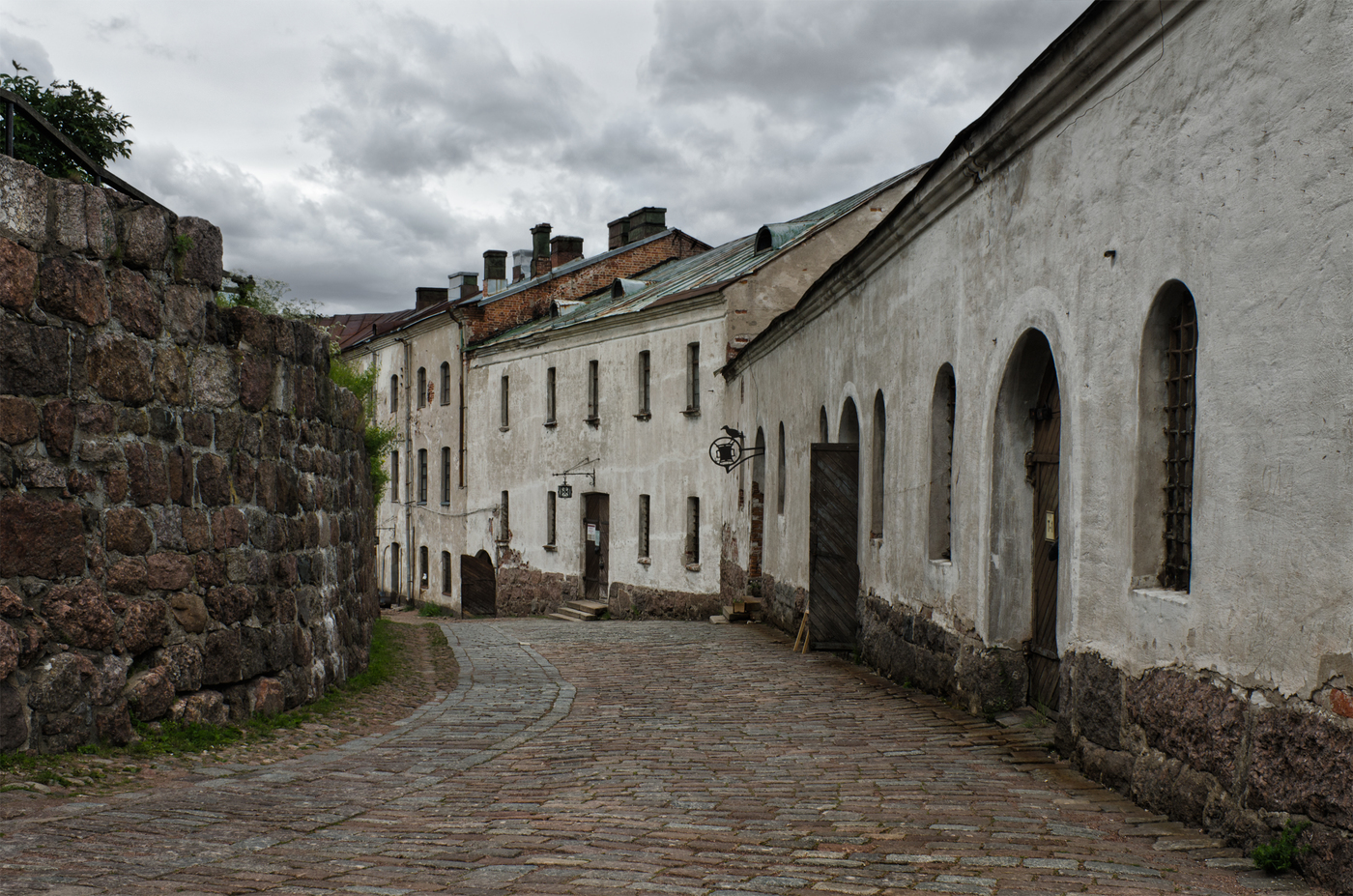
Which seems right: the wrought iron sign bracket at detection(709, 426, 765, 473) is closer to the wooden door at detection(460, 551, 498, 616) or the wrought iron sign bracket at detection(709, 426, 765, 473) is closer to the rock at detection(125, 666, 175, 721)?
the wooden door at detection(460, 551, 498, 616)

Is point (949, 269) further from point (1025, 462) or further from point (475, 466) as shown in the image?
point (475, 466)

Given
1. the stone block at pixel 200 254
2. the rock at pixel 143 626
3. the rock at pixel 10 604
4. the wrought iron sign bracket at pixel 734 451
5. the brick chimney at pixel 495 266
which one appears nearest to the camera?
the rock at pixel 10 604

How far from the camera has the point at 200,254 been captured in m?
7.12

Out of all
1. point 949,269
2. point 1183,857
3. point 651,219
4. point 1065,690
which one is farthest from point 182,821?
point 651,219

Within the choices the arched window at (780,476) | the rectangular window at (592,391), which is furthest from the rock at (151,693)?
the rectangular window at (592,391)

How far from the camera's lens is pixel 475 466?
3203cm

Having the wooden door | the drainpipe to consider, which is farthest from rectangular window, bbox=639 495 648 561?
the drainpipe

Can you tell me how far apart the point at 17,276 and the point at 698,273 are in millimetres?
21225

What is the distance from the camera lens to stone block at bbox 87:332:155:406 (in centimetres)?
639

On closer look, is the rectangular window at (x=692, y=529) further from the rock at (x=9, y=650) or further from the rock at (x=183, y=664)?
the rock at (x=9, y=650)

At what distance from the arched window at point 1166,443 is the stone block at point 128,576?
5.15 meters

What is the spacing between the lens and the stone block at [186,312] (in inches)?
273

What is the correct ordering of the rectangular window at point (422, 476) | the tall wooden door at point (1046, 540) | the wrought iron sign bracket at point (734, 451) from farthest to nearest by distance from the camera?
the rectangular window at point (422, 476), the wrought iron sign bracket at point (734, 451), the tall wooden door at point (1046, 540)

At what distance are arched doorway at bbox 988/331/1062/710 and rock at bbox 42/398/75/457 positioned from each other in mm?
5412
